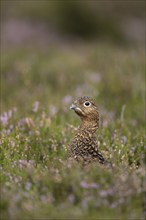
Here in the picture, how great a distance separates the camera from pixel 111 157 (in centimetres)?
557

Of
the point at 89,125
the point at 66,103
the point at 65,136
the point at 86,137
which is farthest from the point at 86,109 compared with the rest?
the point at 66,103

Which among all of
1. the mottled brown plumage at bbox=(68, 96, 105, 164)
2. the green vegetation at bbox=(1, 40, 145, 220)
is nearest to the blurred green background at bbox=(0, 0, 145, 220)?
the green vegetation at bbox=(1, 40, 145, 220)

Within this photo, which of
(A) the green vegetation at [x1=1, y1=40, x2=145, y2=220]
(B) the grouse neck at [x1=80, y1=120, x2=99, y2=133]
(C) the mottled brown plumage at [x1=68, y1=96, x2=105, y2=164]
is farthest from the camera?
(B) the grouse neck at [x1=80, y1=120, x2=99, y2=133]

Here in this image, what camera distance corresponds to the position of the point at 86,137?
5.45 m

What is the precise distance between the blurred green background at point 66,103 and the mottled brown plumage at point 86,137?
0.19 m

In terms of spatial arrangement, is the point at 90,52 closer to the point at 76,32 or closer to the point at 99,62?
the point at 99,62

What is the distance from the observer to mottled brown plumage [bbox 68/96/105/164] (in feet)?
17.1

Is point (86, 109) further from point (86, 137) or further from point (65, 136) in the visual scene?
point (65, 136)

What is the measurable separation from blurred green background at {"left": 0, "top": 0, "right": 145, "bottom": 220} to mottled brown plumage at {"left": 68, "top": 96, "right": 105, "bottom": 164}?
0.19m

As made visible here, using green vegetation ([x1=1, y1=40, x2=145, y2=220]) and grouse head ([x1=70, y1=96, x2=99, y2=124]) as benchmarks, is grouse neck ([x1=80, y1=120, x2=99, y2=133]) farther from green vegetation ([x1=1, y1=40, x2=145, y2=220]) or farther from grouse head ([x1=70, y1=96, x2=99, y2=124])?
green vegetation ([x1=1, y1=40, x2=145, y2=220])

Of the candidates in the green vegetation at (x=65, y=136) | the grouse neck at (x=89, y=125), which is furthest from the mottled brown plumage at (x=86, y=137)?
the green vegetation at (x=65, y=136)

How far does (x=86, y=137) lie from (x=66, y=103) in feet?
9.75

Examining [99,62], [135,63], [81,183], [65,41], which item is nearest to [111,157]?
[81,183]

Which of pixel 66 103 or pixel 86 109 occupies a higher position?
pixel 86 109
